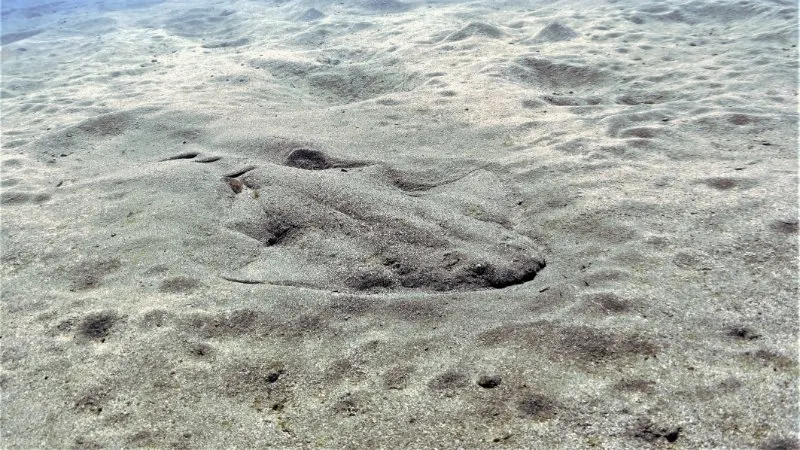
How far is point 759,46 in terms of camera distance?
215 inches

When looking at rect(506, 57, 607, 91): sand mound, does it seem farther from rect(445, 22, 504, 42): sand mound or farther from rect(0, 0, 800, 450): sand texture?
rect(445, 22, 504, 42): sand mound

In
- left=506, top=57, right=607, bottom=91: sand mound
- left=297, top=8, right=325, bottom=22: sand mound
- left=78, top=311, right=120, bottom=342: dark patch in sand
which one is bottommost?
left=78, top=311, right=120, bottom=342: dark patch in sand

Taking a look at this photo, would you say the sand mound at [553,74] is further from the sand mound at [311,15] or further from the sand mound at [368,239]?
the sand mound at [311,15]

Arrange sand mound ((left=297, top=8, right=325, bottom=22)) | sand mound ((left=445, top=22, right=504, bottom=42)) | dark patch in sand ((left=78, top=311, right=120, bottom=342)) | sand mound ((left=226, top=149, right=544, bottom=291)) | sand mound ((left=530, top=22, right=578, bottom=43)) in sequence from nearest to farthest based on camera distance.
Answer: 1. dark patch in sand ((left=78, top=311, right=120, bottom=342))
2. sand mound ((left=226, top=149, right=544, bottom=291))
3. sand mound ((left=530, top=22, right=578, bottom=43))
4. sand mound ((left=445, top=22, right=504, bottom=42))
5. sand mound ((left=297, top=8, right=325, bottom=22))

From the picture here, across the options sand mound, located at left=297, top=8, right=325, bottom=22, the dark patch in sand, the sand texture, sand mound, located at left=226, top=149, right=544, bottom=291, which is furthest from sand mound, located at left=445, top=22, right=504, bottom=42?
A: the dark patch in sand

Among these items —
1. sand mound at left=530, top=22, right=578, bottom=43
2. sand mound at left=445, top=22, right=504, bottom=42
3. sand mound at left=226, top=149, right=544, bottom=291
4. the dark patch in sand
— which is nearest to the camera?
the dark patch in sand

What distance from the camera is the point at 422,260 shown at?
2785 millimetres

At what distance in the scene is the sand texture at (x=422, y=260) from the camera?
6.53ft

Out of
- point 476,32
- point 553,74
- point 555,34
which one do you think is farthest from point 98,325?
point 555,34

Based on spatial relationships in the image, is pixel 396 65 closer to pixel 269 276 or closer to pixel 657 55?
pixel 657 55

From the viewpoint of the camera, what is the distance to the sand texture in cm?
199

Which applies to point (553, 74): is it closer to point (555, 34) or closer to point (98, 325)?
point (555, 34)

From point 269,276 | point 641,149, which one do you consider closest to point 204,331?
point 269,276

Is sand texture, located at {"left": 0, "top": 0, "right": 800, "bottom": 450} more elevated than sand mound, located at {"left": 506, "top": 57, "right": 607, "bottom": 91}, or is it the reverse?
sand mound, located at {"left": 506, "top": 57, "right": 607, "bottom": 91}
